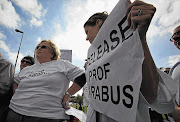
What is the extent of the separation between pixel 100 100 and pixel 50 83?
0.93m

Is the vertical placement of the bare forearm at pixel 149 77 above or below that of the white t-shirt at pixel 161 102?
above

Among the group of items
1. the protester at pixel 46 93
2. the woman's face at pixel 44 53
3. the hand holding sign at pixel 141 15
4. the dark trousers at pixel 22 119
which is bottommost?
the dark trousers at pixel 22 119

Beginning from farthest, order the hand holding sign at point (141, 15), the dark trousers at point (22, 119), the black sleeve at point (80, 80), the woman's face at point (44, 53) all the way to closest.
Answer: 1. the woman's face at point (44, 53)
2. the black sleeve at point (80, 80)
3. the dark trousers at point (22, 119)
4. the hand holding sign at point (141, 15)

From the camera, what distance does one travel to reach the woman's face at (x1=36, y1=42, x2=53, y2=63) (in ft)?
6.40

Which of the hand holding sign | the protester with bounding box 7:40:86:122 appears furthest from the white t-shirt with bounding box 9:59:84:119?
the hand holding sign

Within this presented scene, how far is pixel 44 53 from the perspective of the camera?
1949 millimetres

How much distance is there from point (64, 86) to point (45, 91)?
0.29 metres

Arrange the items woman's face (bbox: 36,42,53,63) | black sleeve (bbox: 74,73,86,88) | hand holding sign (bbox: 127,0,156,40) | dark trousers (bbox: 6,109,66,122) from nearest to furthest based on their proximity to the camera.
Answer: hand holding sign (bbox: 127,0,156,40) → dark trousers (bbox: 6,109,66,122) → black sleeve (bbox: 74,73,86,88) → woman's face (bbox: 36,42,53,63)

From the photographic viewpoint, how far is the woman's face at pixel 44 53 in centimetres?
195

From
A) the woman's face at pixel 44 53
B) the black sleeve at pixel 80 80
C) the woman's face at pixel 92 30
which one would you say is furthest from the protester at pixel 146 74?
the woman's face at pixel 44 53

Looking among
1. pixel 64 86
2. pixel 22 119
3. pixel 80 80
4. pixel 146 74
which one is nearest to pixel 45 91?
pixel 64 86

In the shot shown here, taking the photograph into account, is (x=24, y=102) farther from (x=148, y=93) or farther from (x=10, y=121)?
(x=148, y=93)

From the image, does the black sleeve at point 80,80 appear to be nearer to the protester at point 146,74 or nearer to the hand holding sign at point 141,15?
the protester at point 146,74

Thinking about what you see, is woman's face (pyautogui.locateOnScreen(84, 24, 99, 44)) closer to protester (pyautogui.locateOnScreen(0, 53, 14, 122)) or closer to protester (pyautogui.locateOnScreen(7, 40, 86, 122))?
protester (pyautogui.locateOnScreen(7, 40, 86, 122))
